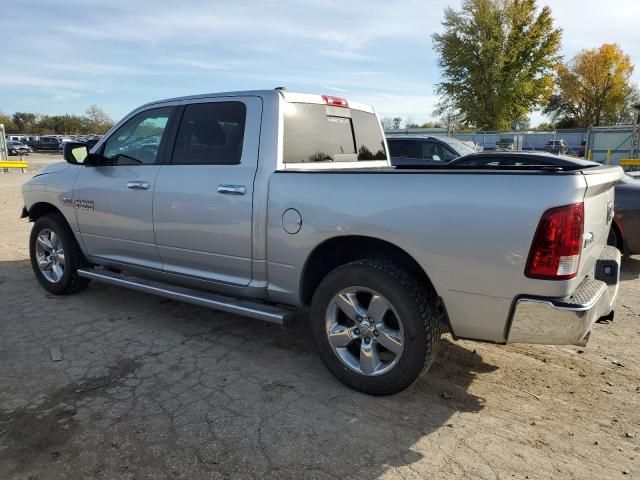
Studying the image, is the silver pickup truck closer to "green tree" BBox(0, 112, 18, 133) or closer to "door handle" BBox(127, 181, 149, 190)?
"door handle" BBox(127, 181, 149, 190)

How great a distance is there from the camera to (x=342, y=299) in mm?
3283

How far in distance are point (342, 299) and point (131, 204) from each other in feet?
7.22

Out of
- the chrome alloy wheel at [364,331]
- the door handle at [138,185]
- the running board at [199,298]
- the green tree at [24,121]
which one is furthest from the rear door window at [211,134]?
the green tree at [24,121]

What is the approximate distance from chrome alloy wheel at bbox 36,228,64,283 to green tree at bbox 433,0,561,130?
39793mm

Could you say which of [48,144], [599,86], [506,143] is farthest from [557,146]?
[48,144]

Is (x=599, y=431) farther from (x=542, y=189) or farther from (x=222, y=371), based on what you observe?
(x=222, y=371)

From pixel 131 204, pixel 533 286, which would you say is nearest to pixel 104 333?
pixel 131 204

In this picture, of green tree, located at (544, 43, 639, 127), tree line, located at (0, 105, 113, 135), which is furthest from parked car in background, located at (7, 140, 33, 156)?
green tree, located at (544, 43, 639, 127)

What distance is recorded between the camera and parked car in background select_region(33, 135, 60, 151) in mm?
48031

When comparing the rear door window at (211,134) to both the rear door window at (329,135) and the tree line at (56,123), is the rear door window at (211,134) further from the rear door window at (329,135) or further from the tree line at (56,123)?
the tree line at (56,123)

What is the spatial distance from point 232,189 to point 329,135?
3.45 feet

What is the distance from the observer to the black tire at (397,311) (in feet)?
9.87

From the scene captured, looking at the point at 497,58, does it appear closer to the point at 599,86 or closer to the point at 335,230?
the point at 599,86

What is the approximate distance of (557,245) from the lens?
256cm
